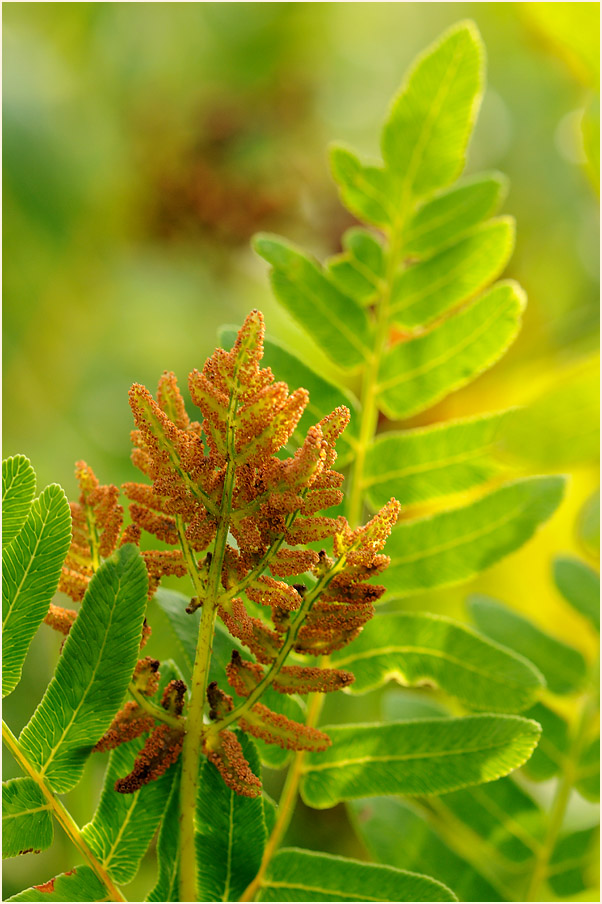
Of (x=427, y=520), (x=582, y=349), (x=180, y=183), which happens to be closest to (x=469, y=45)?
(x=427, y=520)

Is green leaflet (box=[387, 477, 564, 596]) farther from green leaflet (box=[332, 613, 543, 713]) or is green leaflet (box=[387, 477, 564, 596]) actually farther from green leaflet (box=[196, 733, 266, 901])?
green leaflet (box=[196, 733, 266, 901])

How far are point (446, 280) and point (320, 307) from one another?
0.26 feet

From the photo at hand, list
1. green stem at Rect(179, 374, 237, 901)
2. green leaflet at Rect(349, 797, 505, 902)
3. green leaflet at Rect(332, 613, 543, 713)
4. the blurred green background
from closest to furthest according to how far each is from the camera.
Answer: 1. green stem at Rect(179, 374, 237, 901)
2. green leaflet at Rect(332, 613, 543, 713)
3. green leaflet at Rect(349, 797, 505, 902)
4. the blurred green background

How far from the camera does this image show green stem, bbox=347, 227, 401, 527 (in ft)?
1.59

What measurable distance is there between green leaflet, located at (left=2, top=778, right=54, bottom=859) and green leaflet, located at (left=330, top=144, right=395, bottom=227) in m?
0.37

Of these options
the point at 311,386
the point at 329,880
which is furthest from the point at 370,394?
the point at 329,880

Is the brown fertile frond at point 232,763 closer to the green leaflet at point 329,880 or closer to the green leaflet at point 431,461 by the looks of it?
the green leaflet at point 329,880

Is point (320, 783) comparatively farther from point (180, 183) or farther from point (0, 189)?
point (180, 183)

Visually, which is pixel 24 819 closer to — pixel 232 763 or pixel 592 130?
pixel 232 763

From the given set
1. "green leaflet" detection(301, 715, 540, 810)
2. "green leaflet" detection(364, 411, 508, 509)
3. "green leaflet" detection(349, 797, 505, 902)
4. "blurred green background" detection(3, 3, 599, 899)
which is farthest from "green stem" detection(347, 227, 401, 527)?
"blurred green background" detection(3, 3, 599, 899)

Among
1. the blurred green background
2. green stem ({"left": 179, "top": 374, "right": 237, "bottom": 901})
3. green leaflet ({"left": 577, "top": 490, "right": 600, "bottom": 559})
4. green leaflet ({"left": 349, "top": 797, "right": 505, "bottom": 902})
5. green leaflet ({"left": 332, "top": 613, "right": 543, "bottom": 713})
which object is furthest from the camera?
the blurred green background

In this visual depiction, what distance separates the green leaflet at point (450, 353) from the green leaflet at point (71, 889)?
11.3 inches

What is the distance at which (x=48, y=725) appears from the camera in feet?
1.14

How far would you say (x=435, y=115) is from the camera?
0.51 metres
